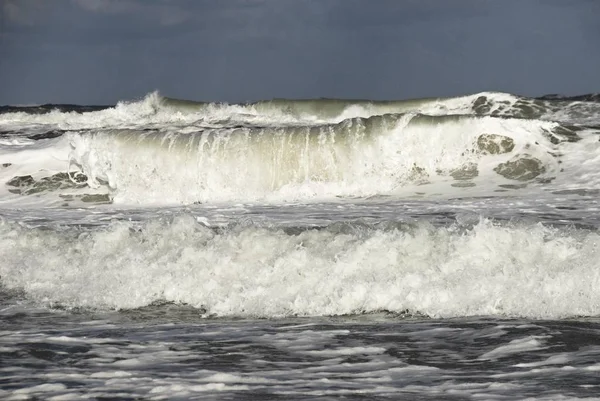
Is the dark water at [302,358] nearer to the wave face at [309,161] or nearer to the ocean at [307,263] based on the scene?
the ocean at [307,263]

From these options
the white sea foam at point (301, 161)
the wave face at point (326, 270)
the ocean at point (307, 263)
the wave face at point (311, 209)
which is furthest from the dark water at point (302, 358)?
the white sea foam at point (301, 161)

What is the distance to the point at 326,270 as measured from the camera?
10.6 meters

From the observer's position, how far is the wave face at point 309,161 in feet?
60.8

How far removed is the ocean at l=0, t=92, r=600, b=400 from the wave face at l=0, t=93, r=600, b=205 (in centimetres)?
4

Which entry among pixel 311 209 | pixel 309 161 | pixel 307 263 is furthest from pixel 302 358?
pixel 309 161

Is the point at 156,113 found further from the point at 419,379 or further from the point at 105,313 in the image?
the point at 419,379

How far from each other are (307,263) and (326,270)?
0.89 feet

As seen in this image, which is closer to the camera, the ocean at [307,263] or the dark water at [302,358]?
the dark water at [302,358]

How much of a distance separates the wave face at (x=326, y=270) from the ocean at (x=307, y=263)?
0.03 m

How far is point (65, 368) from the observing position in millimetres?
6914

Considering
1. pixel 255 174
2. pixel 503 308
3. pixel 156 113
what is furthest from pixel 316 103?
pixel 503 308

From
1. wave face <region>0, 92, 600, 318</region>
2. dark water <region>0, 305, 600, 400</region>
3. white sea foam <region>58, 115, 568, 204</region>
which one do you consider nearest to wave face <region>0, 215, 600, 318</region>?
wave face <region>0, 92, 600, 318</region>

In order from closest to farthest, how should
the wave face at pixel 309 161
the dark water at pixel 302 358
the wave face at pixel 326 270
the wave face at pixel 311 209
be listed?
the dark water at pixel 302 358 → the wave face at pixel 326 270 → the wave face at pixel 311 209 → the wave face at pixel 309 161

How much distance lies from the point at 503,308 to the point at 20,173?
13.7 meters
